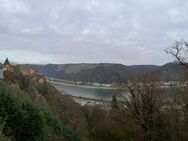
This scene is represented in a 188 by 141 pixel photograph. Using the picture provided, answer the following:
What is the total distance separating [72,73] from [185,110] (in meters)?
137

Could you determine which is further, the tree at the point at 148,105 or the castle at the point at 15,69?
the castle at the point at 15,69

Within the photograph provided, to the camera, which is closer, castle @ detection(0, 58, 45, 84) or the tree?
the tree

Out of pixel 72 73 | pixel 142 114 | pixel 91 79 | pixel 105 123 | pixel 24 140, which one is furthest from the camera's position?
pixel 72 73

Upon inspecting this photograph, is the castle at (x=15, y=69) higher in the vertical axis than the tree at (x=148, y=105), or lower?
higher

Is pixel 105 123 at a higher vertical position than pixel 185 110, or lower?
lower

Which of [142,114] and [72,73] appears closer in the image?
[142,114]

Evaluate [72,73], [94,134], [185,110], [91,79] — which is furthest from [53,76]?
[185,110]

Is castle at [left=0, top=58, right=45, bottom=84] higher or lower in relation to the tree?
higher

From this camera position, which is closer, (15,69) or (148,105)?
(148,105)

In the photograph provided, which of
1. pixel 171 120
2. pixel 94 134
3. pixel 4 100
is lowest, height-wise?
pixel 94 134

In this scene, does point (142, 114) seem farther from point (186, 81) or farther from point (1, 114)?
point (1, 114)

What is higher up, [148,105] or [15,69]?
[15,69]

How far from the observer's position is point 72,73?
6334 inches

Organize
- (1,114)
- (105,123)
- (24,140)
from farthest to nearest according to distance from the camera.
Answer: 1. (105,123)
2. (24,140)
3. (1,114)
